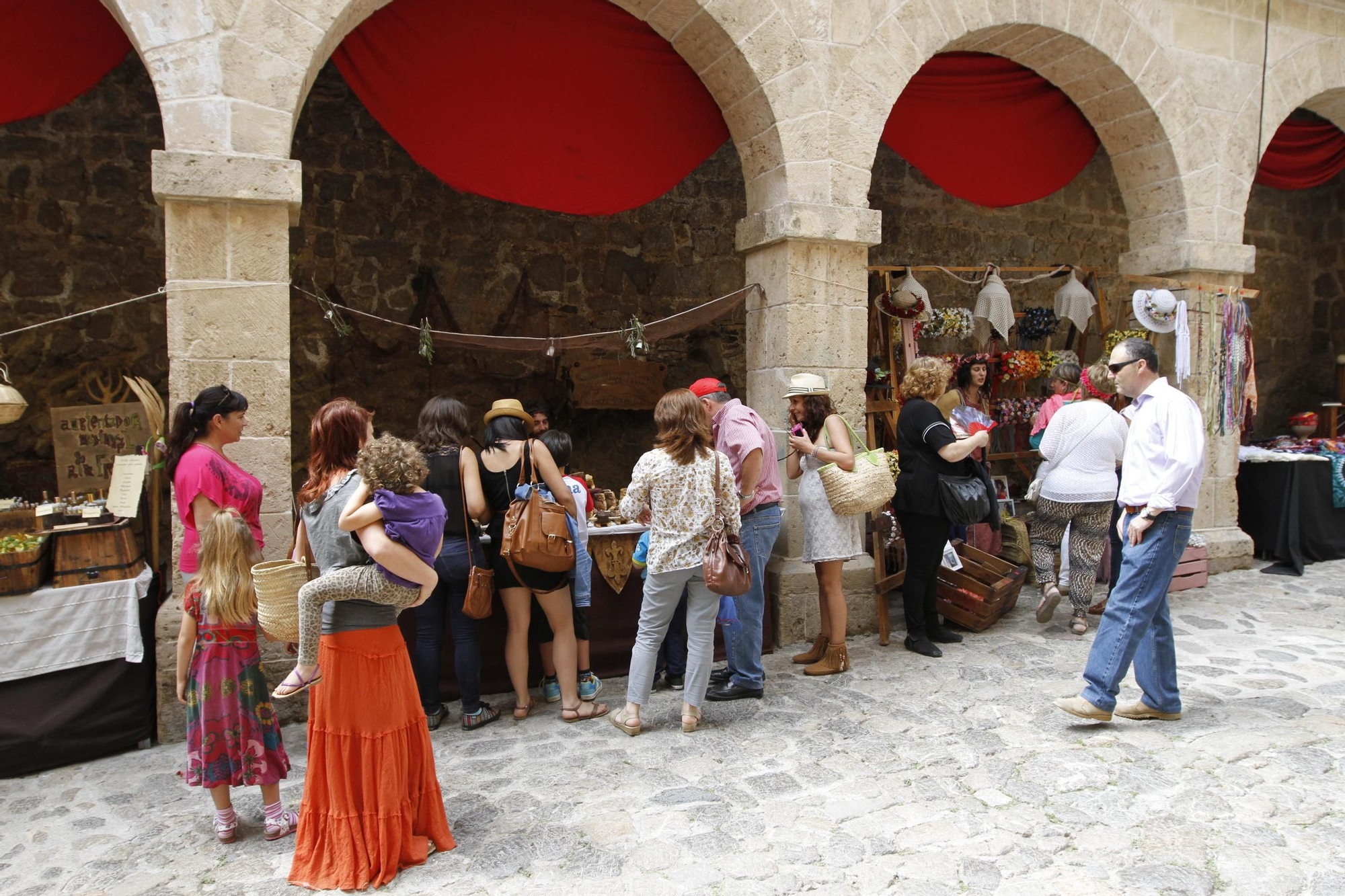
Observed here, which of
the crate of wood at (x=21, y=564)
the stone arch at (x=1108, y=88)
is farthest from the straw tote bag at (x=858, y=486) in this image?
the crate of wood at (x=21, y=564)

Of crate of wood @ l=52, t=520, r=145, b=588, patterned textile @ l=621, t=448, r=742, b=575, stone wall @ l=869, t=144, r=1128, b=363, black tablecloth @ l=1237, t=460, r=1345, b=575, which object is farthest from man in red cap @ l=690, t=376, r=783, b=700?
black tablecloth @ l=1237, t=460, r=1345, b=575

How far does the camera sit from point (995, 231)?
9.13 meters

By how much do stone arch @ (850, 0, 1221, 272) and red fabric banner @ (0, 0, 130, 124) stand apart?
3801 millimetres

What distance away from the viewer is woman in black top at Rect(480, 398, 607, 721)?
3746 millimetres

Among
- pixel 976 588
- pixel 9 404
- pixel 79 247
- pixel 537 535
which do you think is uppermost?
pixel 79 247

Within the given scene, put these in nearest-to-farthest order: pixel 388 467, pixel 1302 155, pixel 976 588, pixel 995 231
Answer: pixel 388 467
pixel 976 588
pixel 1302 155
pixel 995 231

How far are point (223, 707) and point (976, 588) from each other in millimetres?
3905

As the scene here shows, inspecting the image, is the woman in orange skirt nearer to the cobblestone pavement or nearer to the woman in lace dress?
the cobblestone pavement

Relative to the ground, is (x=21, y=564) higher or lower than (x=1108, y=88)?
lower

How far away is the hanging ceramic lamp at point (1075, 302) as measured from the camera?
654cm

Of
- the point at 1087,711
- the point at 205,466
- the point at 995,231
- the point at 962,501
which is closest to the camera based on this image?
the point at 205,466

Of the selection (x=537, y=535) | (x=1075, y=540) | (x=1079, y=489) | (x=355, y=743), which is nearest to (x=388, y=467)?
(x=355, y=743)

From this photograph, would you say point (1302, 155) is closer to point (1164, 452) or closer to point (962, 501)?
point (962, 501)

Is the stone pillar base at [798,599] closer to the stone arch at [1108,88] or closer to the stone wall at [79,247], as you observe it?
the stone arch at [1108,88]
